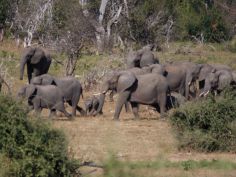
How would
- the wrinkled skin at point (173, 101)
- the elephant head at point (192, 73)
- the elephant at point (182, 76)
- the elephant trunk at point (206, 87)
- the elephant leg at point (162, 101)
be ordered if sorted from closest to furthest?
the elephant leg at point (162, 101), the wrinkled skin at point (173, 101), the elephant trunk at point (206, 87), the elephant at point (182, 76), the elephant head at point (192, 73)

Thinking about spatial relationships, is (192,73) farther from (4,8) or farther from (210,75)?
(4,8)

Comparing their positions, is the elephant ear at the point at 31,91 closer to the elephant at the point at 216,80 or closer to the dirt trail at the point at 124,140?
the dirt trail at the point at 124,140

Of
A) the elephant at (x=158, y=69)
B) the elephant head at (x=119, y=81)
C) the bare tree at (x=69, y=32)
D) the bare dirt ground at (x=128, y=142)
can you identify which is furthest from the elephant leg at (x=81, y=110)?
the bare tree at (x=69, y=32)

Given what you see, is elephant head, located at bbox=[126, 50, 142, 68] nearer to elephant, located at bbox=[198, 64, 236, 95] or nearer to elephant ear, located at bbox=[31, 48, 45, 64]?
elephant, located at bbox=[198, 64, 236, 95]

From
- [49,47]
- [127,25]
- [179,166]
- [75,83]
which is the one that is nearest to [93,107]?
[75,83]

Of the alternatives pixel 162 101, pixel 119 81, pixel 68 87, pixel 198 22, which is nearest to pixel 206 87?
pixel 162 101

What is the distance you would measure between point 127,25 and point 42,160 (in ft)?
92.3

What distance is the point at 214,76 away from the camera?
21875 millimetres

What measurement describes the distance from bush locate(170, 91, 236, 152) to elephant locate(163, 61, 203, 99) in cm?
819

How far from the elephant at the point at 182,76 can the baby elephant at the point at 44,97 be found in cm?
466

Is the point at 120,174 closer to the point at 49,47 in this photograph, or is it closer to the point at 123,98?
the point at 123,98

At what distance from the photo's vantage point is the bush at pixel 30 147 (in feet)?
34.4

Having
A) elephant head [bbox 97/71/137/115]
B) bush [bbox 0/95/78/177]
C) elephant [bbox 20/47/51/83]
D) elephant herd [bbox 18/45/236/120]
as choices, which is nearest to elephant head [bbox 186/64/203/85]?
elephant herd [bbox 18/45/236/120]

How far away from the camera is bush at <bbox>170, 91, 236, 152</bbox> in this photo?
13938 mm
